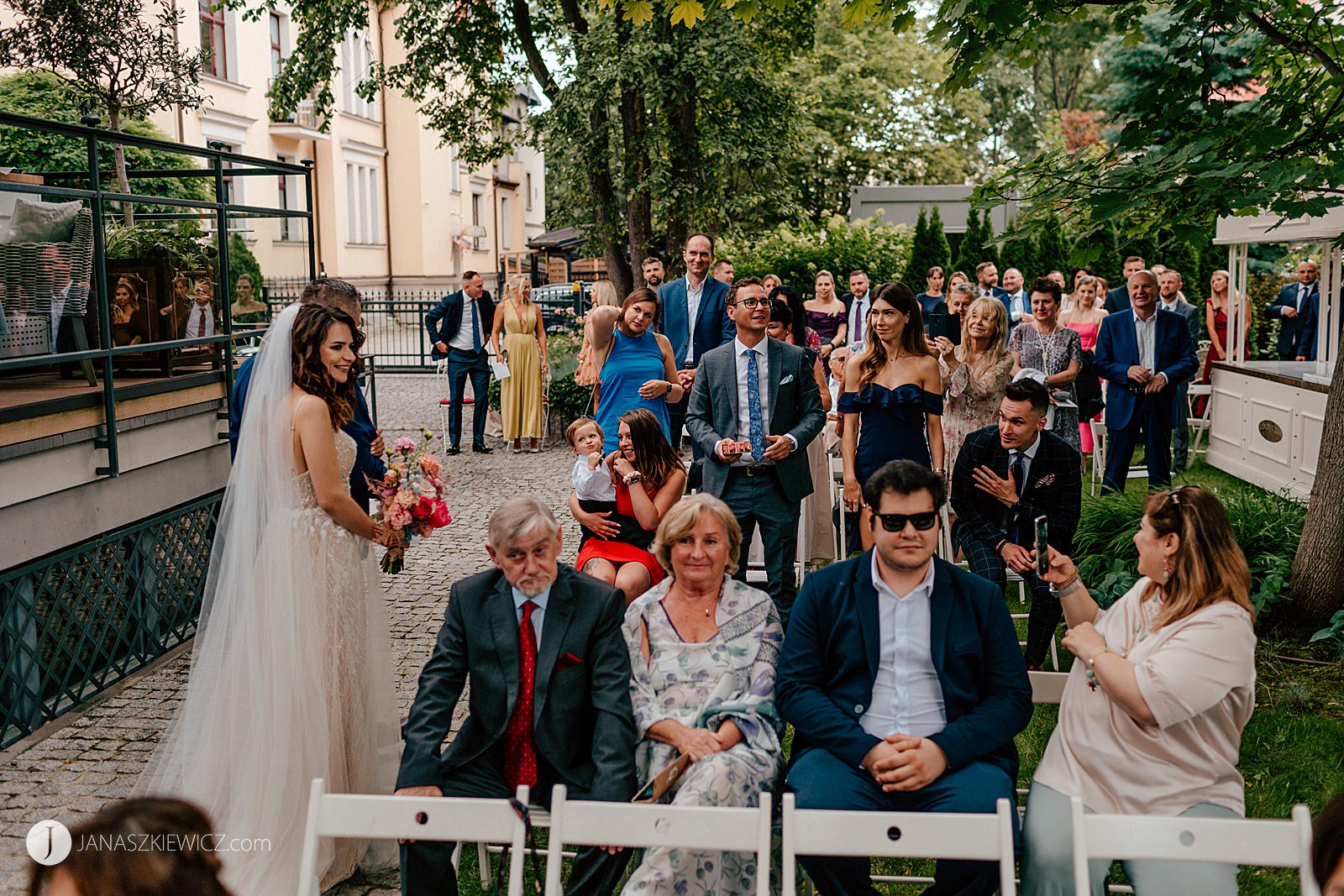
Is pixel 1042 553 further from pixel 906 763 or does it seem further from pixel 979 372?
pixel 979 372

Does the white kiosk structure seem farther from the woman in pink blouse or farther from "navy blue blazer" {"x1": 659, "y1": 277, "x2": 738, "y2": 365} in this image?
the woman in pink blouse

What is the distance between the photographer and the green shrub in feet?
70.1

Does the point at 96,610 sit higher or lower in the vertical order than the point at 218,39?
lower

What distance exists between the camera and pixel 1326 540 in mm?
6633

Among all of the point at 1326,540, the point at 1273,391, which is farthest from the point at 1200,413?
the point at 1326,540

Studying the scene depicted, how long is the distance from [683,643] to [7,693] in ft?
12.1

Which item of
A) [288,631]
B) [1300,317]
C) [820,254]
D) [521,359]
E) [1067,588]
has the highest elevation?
[820,254]

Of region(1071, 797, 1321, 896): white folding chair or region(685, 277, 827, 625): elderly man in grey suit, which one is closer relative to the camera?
region(1071, 797, 1321, 896): white folding chair

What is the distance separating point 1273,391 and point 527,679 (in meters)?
9.55

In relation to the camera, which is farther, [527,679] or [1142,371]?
[1142,371]

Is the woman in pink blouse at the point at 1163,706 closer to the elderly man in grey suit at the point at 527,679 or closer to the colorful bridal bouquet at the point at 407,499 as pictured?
the elderly man in grey suit at the point at 527,679

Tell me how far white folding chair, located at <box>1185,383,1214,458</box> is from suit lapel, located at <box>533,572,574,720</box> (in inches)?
403

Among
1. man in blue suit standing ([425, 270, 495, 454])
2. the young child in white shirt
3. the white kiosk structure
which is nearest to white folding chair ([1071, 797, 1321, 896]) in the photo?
the young child in white shirt

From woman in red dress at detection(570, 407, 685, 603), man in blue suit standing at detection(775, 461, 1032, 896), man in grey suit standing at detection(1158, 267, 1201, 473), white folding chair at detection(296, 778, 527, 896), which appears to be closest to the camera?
white folding chair at detection(296, 778, 527, 896)
